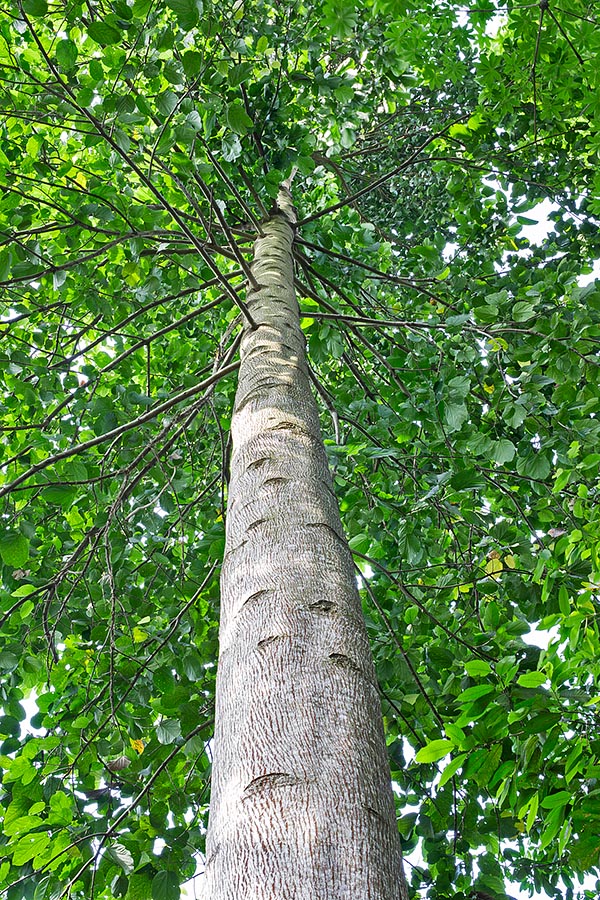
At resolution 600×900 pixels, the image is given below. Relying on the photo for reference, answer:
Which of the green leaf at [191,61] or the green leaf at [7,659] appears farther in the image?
the green leaf at [7,659]

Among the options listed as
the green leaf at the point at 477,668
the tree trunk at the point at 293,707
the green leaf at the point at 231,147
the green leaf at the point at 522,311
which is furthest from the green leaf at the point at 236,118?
the green leaf at the point at 477,668

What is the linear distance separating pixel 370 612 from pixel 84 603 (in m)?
1.41

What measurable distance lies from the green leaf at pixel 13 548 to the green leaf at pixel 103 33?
64.8 inches

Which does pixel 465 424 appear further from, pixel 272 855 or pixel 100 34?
pixel 272 855

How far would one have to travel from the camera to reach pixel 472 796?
2.91 m

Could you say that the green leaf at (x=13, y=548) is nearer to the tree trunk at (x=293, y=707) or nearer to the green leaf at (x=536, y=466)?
the tree trunk at (x=293, y=707)

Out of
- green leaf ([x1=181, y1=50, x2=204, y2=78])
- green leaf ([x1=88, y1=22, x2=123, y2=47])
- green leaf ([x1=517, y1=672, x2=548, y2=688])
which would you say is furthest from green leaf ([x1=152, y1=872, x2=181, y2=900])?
green leaf ([x1=88, y1=22, x2=123, y2=47])

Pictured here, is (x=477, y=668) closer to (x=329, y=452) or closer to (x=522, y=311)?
(x=522, y=311)

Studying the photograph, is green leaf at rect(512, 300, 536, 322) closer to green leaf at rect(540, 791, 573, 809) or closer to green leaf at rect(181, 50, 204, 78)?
green leaf at rect(181, 50, 204, 78)

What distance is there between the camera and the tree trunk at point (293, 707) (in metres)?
0.85

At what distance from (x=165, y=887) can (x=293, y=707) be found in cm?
159

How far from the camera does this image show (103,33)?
7.41 ft

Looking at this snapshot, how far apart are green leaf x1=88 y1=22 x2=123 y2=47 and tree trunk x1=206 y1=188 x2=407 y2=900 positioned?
1.38 m

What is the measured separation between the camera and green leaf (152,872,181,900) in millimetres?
A: 2225
